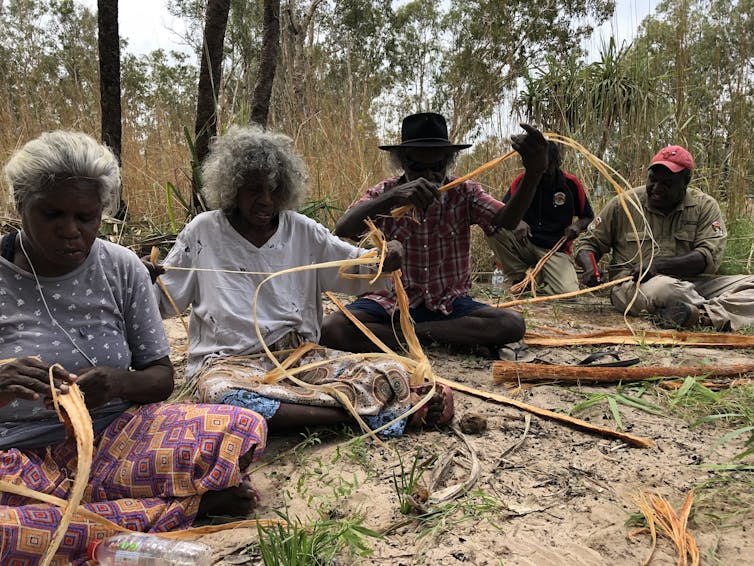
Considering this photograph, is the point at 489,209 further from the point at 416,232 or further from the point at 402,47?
the point at 402,47

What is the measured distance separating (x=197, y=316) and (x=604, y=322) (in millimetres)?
2852

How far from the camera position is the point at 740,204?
17.4ft

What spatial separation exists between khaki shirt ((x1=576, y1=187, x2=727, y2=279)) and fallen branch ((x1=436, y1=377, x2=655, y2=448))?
1959 mm

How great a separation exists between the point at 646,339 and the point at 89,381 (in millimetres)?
2944

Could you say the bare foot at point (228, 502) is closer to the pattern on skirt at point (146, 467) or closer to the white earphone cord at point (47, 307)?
the pattern on skirt at point (146, 467)

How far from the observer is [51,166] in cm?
146

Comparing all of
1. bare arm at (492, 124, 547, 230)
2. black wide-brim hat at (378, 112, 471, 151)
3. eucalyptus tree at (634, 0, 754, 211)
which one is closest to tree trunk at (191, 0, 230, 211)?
black wide-brim hat at (378, 112, 471, 151)

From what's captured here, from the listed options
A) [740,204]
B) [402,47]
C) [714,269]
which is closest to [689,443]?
[714,269]

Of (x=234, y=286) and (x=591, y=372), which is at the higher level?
(x=234, y=286)

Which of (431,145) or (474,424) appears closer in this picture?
(474,424)

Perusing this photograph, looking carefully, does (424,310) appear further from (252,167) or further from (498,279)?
(498,279)

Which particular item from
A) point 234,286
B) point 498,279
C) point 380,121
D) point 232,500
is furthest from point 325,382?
point 380,121

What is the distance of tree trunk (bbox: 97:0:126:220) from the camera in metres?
4.00

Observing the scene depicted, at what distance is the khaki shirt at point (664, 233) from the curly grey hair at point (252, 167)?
2599 millimetres
